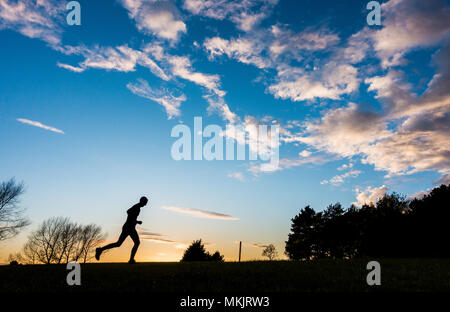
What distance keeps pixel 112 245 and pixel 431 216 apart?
58022 millimetres

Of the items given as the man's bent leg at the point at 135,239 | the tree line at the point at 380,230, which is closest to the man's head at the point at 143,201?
the man's bent leg at the point at 135,239

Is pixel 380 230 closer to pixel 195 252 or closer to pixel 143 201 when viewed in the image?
pixel 195 252

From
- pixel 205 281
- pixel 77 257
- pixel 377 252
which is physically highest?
pixel 205 281

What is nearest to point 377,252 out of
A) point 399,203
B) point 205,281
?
point 399,203

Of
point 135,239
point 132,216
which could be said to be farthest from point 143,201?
point 135,239

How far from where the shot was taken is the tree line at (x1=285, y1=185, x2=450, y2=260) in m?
50.0

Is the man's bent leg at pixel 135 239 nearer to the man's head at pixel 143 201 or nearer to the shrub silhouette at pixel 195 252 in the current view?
the man's head at pixel 143 201

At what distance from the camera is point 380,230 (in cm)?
6094

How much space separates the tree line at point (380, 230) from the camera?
50031 mm

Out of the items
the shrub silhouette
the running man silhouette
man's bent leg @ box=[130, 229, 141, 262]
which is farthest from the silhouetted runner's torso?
the shrub silhouette
